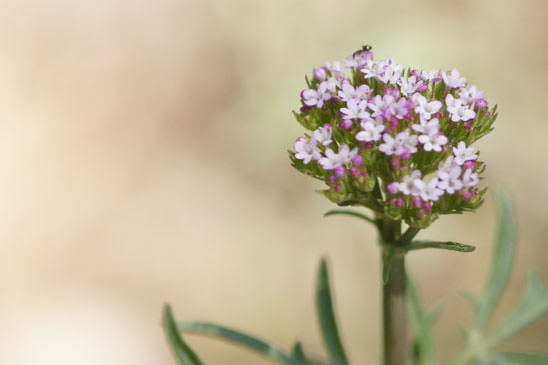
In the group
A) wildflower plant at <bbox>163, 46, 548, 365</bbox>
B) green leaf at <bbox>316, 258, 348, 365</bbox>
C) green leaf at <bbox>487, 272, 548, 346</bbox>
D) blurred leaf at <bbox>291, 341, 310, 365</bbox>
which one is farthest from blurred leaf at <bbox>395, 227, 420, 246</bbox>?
green leaf at <bbox>487, 272, 548, 346</bbox>

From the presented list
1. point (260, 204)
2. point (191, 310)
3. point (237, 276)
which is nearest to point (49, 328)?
point (191, 310)

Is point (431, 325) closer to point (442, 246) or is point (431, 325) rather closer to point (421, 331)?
point (421, 331)

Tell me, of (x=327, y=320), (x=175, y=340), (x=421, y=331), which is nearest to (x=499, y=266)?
(x=421, y=331)

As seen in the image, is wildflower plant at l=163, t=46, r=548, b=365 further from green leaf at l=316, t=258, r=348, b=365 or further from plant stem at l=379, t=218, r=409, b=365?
green leaf at l=316, t=258, r=348, b=365

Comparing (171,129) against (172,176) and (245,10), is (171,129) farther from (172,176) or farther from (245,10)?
(245,10)

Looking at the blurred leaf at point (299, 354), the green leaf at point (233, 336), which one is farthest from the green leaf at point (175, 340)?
the blurred leaf at point (299, 354)

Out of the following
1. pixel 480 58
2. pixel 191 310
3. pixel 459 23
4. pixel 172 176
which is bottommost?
pixel 191 310
